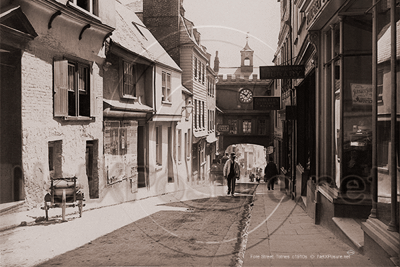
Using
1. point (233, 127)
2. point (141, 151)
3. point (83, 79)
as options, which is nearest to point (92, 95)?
point (83, 79)

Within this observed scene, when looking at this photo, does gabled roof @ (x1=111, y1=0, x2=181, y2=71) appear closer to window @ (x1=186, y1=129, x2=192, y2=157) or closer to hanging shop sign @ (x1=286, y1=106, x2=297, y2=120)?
window @ (x1=186, y1=129, x2=192, y2=157)

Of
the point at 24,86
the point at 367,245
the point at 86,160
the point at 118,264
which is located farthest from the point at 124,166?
the point at 367,245

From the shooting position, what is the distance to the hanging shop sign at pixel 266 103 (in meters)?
15.6

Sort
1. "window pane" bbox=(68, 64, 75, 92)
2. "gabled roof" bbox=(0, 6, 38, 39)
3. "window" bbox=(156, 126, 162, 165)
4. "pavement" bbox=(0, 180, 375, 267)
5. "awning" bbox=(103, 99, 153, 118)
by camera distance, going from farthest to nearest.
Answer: "window" bbox=(156, 126, 162, 165), "awning" bbox=(103, 99, 153, 118), "window pane" bbox=(68, 64, 75, 92), "gabled roof" bbox=(0, 6, 38, 39), "pavement" bbox=(0, 180, 375, 267)

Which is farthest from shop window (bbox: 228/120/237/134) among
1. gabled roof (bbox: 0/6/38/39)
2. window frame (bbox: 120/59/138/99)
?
gabled roof (bbox: 0/6/38/39)

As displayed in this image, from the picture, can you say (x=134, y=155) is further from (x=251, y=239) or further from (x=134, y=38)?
(x=251, y=239)

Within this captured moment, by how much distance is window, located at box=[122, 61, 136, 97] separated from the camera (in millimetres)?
16280

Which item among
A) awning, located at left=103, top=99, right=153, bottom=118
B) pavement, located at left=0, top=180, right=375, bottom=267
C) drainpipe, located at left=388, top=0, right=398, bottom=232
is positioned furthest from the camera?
awning, located at left=103, top=99, right=153, bottom=118

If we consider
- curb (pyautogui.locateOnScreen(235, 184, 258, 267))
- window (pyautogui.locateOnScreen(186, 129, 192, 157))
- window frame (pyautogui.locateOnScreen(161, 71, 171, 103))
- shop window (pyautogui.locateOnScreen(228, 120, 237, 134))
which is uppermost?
window frame (pyautogui.locateOnScreen(161, 71, 171, 103))

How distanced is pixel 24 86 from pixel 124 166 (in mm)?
7245

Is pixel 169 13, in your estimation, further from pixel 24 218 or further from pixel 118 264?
pixel 118 264

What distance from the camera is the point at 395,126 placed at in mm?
4793

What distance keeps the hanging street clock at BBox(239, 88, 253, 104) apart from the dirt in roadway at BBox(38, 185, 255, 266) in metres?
38.3

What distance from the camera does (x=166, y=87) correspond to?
21.5 meters
